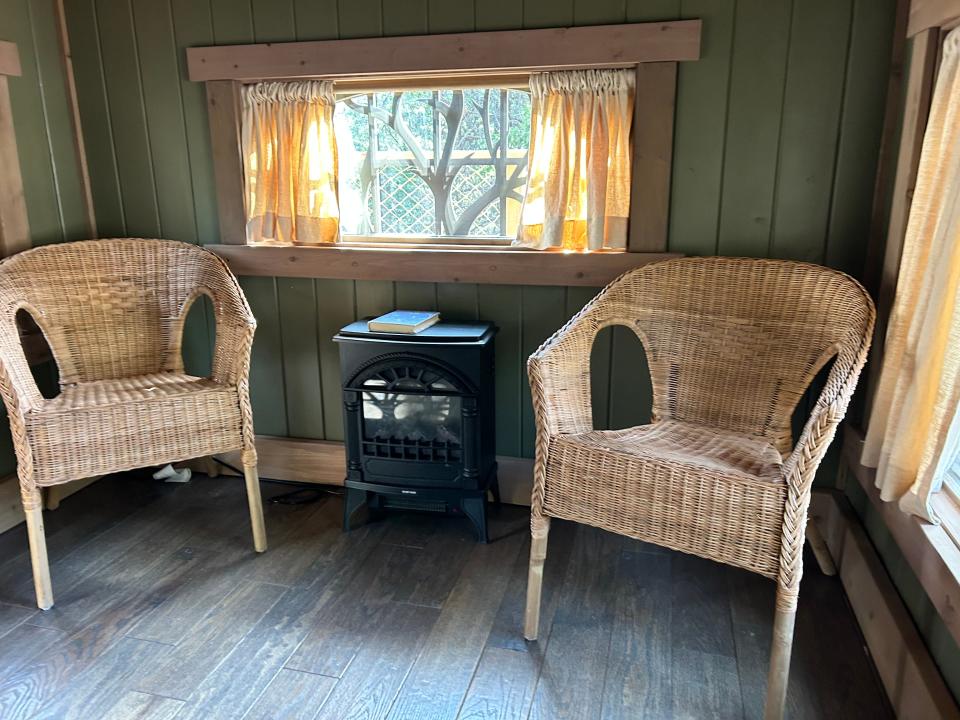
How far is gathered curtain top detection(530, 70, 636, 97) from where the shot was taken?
2318 mm

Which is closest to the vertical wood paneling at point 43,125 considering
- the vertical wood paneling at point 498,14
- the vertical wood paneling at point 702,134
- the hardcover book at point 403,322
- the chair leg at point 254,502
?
the chair leg at point 254,502

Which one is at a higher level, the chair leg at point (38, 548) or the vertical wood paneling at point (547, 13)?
the vertical wood paneling at point (547, 13)

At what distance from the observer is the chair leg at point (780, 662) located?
1580 mm

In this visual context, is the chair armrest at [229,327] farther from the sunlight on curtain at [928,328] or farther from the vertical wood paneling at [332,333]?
the sunlight on curtain at [928,328]

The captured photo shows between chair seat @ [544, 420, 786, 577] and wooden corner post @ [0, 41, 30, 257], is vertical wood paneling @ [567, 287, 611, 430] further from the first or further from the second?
wooden corner post @ [0, 41, 30, 257]

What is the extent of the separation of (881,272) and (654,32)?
981 mm

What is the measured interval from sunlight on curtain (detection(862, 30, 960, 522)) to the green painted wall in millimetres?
2764

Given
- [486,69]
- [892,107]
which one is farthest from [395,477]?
[892,107]

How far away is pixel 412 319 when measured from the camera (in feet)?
8.00

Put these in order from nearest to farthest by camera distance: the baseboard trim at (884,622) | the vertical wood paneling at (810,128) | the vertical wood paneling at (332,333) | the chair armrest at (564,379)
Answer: the baseboard trim at (884,622) → the chair armrest at (564,379) → the vertical wood paneling at (810,128) → the vertical wood paneling at (332,333)

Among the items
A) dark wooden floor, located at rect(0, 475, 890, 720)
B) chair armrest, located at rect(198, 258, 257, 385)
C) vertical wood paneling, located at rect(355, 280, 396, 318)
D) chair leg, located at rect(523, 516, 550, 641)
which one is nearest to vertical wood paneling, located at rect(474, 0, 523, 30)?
vertical wood paneling, located at rect(355, 280, 396, 318)

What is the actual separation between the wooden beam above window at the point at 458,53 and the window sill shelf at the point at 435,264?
60 cm

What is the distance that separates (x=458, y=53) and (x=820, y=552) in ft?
6.40

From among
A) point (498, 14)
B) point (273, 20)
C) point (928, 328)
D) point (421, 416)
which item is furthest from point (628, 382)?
point (273, 20)
